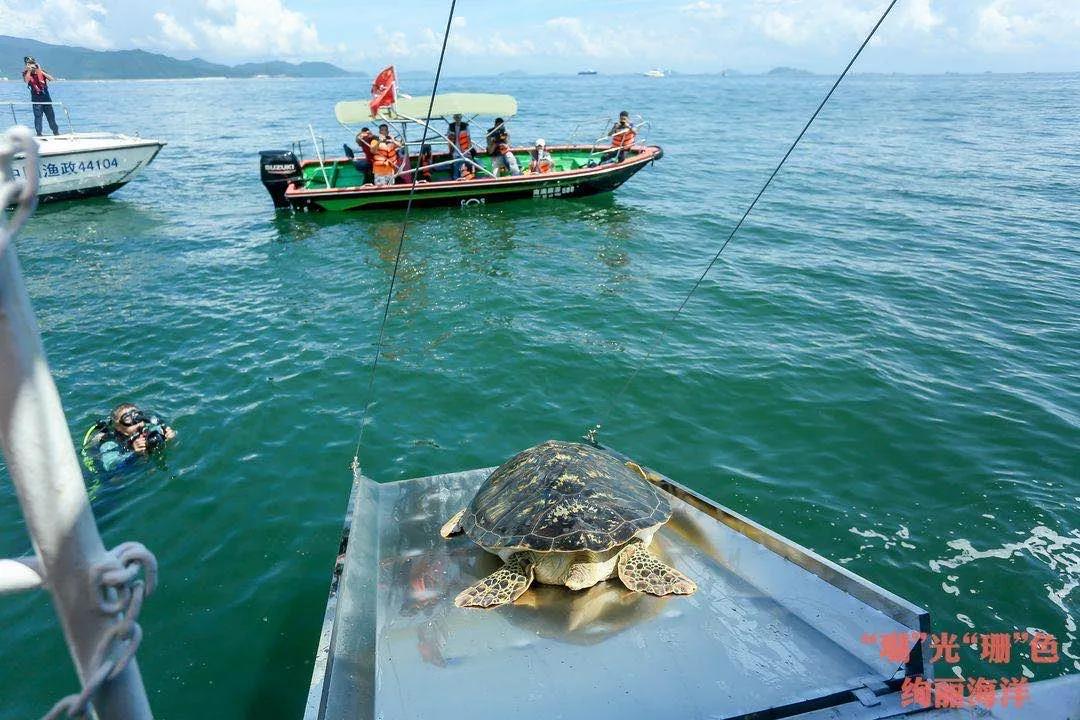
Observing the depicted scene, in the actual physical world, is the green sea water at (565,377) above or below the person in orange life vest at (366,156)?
below

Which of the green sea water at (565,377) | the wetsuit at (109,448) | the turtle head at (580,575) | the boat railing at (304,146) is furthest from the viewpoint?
the boat railing at (304,146)

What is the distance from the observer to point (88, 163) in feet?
59.2

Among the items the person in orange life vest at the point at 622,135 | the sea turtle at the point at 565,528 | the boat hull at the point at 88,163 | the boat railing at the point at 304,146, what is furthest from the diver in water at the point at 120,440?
the person in orange life vest at the point at 622,135

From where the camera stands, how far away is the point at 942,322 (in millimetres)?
11117

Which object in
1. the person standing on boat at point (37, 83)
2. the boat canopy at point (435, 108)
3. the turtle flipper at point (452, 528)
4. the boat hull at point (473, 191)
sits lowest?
the turtle flipper at point (452, 528)

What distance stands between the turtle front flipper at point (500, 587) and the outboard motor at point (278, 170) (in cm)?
1638

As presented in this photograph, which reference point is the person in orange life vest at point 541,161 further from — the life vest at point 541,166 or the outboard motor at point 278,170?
the outboard motor at point 278,170

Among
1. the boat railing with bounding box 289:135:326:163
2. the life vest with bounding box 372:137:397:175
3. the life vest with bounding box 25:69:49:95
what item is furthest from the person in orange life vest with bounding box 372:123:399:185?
the life vest with bounding box 25:69:49:95

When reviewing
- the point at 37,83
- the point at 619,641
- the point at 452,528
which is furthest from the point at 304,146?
the point at 619,641

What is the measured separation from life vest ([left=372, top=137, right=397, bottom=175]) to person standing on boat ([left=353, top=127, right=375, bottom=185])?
0.13 metres

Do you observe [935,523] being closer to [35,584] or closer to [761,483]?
[761,483]

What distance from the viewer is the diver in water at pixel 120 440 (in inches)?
277

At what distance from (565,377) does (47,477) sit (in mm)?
8403

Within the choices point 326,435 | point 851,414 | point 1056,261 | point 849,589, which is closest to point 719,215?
point 1056,261
